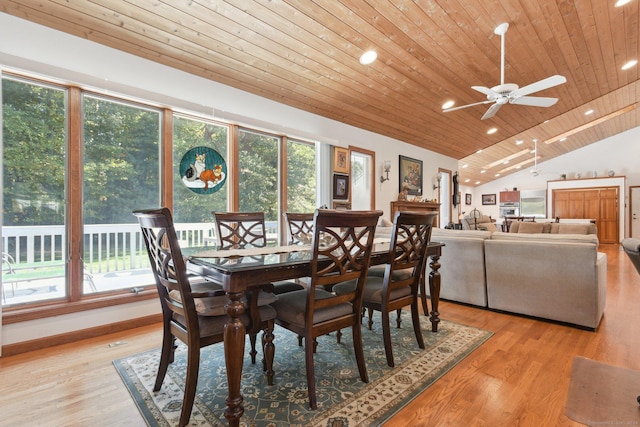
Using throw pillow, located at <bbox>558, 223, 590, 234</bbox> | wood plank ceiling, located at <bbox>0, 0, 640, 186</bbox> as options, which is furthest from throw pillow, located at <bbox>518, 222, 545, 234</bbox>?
wood plank ceiling, located at <bbox>0, 0, 640, 186</bbox>

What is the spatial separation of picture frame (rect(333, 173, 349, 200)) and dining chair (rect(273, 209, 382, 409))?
9.87 ft

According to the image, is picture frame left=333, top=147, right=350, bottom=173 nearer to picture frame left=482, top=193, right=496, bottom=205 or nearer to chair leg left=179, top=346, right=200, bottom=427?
chair leg left=179, top=346, right=200, bottom=427

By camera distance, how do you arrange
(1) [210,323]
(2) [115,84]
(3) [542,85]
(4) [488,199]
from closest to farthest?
1. (1) [210,323]
2. (2) [115,84]
3. (3) [542,85]
4. (4) [488,199]

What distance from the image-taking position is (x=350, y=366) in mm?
2111

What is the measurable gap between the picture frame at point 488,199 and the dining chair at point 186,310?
44.9 ft

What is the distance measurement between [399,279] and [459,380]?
30.4 inches

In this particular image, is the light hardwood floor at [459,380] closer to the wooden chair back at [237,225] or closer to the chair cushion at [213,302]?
the chair cushion at [213,302]

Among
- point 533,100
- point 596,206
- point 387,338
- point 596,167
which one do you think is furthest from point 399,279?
point 596,167

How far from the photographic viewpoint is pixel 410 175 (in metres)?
6.62

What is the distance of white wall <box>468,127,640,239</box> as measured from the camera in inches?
378

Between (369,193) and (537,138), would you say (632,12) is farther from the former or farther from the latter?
(537,138)

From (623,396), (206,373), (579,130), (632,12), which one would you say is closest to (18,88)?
(206,373)

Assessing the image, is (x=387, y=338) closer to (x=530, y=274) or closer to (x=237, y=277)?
(x=237, y=277)

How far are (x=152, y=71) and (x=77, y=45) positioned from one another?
584 mm
